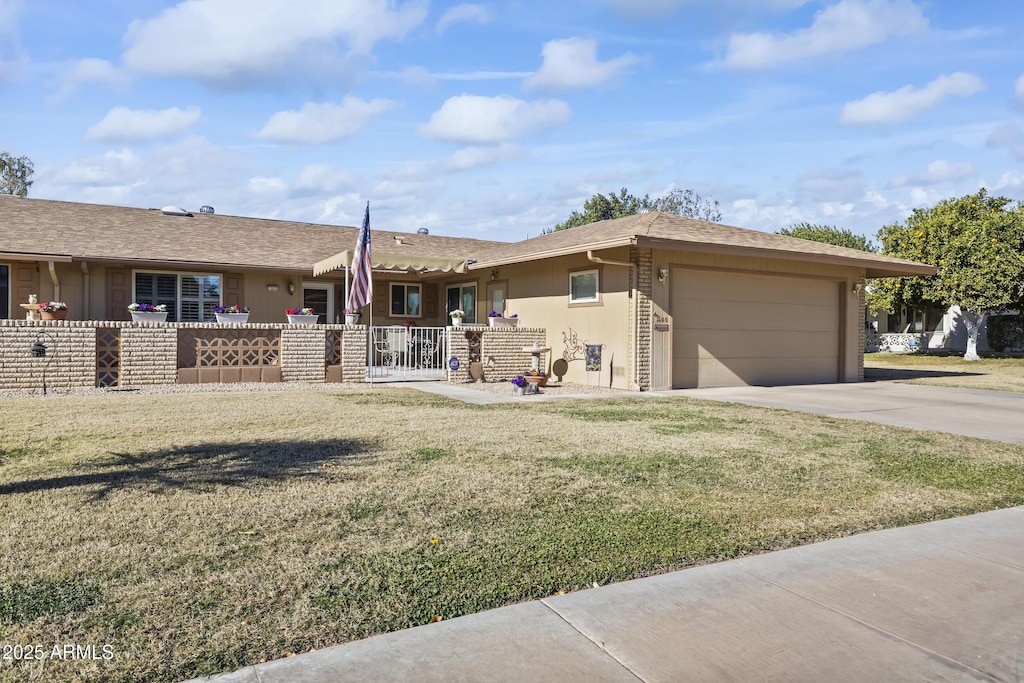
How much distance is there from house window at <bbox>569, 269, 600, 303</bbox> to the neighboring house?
1.3 inches

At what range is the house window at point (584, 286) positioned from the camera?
14.9 m

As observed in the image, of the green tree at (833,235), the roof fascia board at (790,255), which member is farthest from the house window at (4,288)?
the green tree at (833,235)

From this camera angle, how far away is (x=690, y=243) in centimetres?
1347

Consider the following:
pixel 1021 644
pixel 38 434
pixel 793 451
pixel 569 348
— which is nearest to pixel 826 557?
pixel 1021 644

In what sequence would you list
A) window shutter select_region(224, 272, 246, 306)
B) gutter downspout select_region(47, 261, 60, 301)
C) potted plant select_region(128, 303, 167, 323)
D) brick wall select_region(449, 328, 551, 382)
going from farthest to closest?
1. window shutter select_region(224, 272, 246, 306)
2. gutter downspout select_region(47, 261, 60, 301)
3. brick wall select_region(449, 328, 551, 382)
4. potted plant select_region(128, 303, 167, 323)

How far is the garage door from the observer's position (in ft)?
48.0

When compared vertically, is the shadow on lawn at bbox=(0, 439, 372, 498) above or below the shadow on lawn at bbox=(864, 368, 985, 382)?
below

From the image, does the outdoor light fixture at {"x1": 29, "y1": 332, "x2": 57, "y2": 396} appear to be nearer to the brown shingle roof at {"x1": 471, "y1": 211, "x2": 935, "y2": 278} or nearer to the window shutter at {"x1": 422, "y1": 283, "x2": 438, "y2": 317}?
the brown shingle roof at {"x1": 471, "y1": 211, "x2": 935, "y2": 278}

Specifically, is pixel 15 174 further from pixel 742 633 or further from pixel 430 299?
pixel 742 633

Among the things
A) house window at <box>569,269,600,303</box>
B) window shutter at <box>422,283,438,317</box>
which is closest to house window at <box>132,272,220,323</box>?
window shutter at <box>422,283,438,317</box>

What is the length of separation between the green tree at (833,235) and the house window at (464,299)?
3700cm

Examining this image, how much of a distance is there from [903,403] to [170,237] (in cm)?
1721

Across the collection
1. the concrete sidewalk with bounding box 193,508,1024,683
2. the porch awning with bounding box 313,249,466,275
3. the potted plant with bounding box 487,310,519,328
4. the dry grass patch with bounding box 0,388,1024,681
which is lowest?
the concrete sidewalk with bounding box 193,508,1024,683

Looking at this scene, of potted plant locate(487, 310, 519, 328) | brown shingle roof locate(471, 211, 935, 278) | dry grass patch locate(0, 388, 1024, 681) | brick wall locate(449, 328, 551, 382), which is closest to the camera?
dry grass patch locate(0, 388, 1024, 681)
